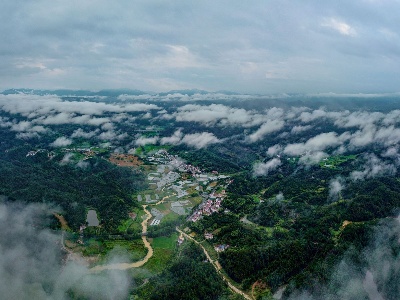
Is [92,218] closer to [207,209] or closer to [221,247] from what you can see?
[207,209]

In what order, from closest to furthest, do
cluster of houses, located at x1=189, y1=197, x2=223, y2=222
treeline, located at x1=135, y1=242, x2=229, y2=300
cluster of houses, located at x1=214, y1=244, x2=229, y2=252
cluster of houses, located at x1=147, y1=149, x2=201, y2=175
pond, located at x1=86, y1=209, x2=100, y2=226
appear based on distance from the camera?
treeline, located at x1=135, y1=242, x2=229, y2=300
cluster of houses, located at x1=214, y1=244, x2=229, y2=252
pond, located at x1=86, y1=209, x2=100, y2=226
cluster of houses, located at x1=189, y1=197, x2=223, y2=222
cluster of houses, located at x1=147, y1=149, x2=201, y2=175

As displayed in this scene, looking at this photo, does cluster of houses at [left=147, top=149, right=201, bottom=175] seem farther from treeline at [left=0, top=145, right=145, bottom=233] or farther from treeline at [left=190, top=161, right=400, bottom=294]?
treeline at [left=190, top=161, right=400, bottom=294]

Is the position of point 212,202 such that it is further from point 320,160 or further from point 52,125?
point 52,125

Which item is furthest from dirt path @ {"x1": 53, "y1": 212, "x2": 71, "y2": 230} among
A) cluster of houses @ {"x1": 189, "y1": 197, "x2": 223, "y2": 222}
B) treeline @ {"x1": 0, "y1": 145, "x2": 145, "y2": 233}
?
cluster of houses @ {"x1": 189, "y1": 197, "x2": 223, "y2": 222}

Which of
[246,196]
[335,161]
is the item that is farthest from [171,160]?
[335,161]

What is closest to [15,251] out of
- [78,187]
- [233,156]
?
[78,187]

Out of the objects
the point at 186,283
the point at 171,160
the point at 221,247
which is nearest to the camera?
the point at 186,283

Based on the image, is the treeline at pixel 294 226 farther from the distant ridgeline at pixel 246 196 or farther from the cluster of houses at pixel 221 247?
the cluster of houses at pixel 221 247

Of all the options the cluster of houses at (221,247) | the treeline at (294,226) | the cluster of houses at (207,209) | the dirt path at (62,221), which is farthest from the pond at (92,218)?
the cluster of houses at (221,247)
